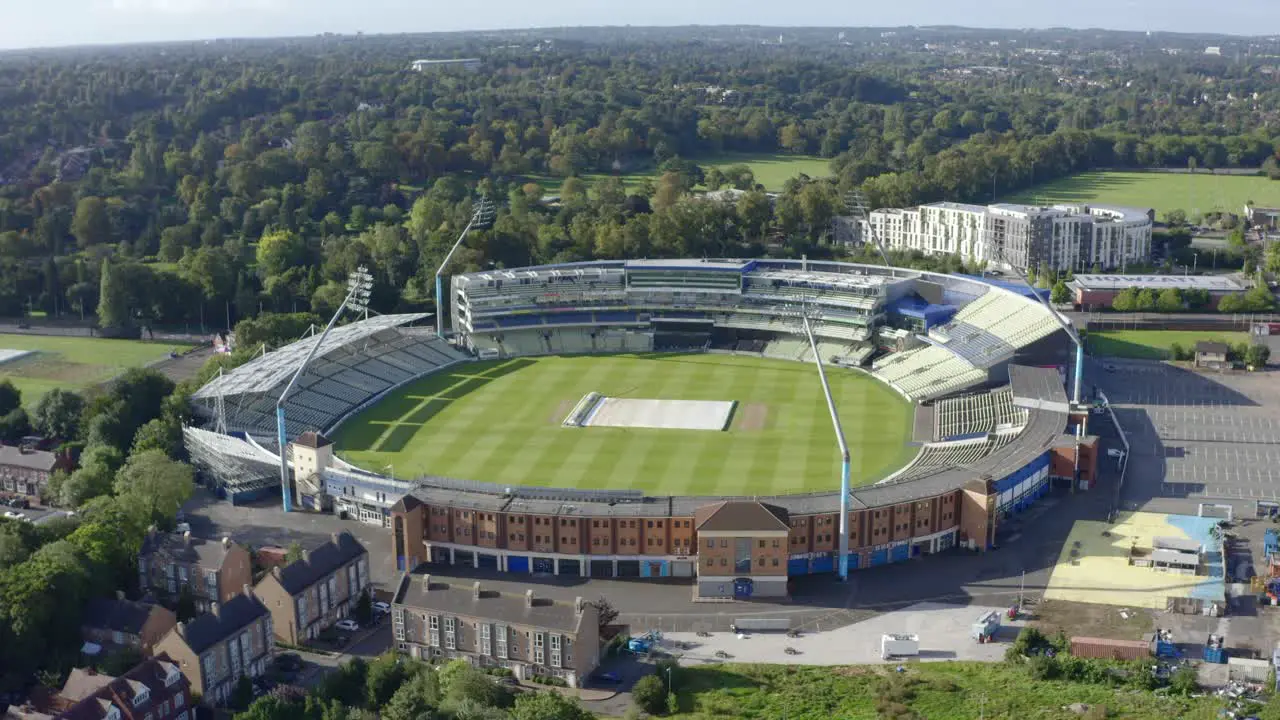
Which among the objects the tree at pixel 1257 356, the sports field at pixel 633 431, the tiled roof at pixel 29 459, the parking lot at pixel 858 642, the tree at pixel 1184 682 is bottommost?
the parking lot at pixel 858 642

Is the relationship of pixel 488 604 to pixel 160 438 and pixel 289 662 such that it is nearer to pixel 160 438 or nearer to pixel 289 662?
pixel 289 662

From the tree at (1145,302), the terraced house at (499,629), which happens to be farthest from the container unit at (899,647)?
the tree at (1145,302)

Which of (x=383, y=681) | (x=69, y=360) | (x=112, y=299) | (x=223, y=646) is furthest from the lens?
(x=112, y=299)

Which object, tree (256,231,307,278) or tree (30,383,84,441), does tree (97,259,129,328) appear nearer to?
tree (256,231,307,278)

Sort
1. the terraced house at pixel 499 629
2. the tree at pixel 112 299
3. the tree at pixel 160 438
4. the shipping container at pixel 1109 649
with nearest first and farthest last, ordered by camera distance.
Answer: the terraced house at pixel 499 629 < the shipping container at pixel 1109 649 < the tree at pixel 160 438 < the tree at pixel 112 299

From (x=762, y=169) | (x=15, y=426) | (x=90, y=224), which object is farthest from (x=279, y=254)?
(x=762, y=169)

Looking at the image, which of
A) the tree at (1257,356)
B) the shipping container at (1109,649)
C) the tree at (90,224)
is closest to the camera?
the shipping container at (1109,649)

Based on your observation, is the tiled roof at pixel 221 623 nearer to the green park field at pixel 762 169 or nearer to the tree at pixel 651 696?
the tree at pixel 651 696
